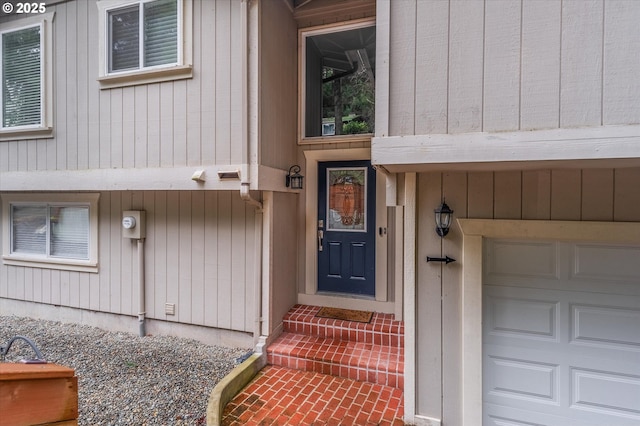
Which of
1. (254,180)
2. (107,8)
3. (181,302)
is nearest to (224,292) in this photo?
(181,302)

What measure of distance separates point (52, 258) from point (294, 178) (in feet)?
14.2

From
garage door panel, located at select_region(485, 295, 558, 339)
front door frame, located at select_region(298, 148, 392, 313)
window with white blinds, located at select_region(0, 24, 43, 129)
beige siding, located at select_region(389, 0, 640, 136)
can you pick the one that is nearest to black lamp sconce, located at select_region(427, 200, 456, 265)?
garage door panel, located at select_region(485, 295, 558, 339)

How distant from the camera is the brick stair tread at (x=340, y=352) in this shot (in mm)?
3486

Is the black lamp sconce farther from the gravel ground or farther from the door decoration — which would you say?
the gravel ground

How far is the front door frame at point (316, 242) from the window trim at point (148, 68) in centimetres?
199

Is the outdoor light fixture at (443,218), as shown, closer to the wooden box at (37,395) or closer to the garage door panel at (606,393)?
the garage door panel at (606,393)

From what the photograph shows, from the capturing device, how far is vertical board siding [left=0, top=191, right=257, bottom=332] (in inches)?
163

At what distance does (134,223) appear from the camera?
448cm

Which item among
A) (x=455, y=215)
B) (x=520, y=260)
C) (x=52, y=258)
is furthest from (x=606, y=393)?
(x=52, y=258)

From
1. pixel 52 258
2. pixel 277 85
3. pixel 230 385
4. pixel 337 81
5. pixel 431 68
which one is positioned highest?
pixel 337 81

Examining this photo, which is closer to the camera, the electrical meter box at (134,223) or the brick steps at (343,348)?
the brick steps at (343,348)

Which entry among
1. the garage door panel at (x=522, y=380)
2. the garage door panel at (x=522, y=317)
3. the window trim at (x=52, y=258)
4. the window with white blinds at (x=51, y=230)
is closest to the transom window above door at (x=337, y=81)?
the garage door panel at (x=522, y=317)

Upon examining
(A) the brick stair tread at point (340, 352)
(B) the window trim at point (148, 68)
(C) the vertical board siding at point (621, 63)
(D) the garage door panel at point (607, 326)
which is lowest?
(A) the brick stair tread at point (340, 352)

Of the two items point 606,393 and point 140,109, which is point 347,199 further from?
point 606,393
